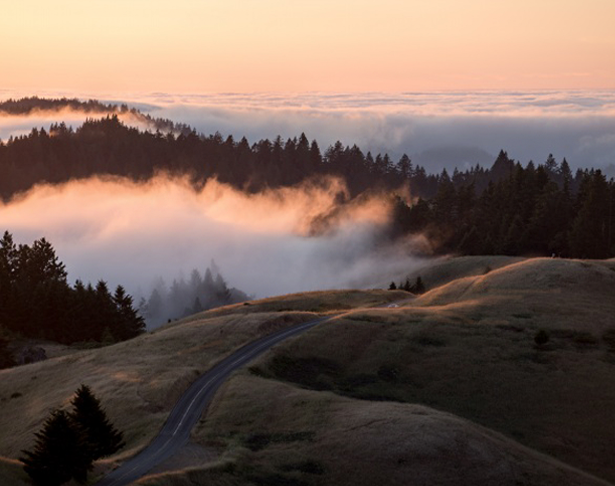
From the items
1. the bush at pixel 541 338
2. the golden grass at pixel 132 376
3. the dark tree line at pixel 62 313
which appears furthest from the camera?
the dark tree line at pixel 62 313

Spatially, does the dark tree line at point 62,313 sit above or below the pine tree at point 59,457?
below

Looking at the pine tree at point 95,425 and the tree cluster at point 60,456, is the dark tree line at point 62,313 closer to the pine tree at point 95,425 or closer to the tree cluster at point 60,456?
the pine tree at point 95,425

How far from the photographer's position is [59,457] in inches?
1736

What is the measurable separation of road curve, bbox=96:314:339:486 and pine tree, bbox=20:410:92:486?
6.22 feet

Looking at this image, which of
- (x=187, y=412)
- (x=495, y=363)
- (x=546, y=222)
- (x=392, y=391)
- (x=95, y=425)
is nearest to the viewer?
(x=95, y=425)

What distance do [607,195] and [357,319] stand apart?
343ft

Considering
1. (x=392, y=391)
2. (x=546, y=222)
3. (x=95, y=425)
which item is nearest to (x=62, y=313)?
(x=392, y=391)

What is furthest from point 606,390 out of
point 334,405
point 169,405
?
point 169,405

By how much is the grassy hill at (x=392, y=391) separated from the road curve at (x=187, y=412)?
3.83 ft

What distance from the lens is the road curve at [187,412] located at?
4941cm

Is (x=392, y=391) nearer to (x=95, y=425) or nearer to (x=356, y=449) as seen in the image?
(x=356, y=449)

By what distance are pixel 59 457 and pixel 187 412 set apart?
2066cm

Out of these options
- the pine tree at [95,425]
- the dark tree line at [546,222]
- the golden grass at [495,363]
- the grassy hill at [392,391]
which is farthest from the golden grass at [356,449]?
the dark tree line at [546,222]

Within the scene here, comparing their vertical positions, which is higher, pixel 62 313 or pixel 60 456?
pixel 60 456
